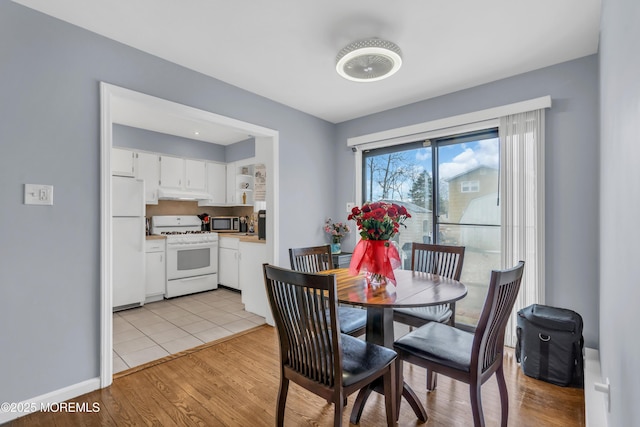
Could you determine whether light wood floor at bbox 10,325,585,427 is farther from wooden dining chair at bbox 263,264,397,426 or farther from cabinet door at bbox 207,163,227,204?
cabinet door at bbox 207,163,227,204

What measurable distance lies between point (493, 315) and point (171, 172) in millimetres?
4878

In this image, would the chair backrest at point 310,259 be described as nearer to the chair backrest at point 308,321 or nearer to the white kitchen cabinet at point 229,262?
the chair backrest at point 308,321

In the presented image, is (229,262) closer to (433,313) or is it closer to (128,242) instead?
(128,242)

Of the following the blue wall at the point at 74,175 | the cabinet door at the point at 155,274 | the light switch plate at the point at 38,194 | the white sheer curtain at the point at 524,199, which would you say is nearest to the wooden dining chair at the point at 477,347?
the white sheer curtain at the point at 524,199

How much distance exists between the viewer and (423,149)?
358 cm

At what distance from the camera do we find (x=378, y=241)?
1903mm

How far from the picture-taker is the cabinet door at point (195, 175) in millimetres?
5105

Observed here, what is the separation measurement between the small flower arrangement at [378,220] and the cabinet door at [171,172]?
13.0 feet

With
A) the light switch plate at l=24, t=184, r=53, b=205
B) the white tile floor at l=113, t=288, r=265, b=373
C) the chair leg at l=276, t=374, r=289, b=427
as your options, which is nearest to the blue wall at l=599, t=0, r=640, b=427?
the chair leg at l=276, t=374, r=289, b=427

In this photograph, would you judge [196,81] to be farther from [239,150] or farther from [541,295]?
[541,295]

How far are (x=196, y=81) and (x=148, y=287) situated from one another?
299 centimetres

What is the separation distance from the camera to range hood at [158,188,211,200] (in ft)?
15.6

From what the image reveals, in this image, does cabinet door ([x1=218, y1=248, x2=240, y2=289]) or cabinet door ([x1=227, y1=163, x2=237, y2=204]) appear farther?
cabinet door ([x1=227, y1=163, x2=237, y2=204])

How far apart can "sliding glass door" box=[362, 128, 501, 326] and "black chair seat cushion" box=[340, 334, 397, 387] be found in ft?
6.48
